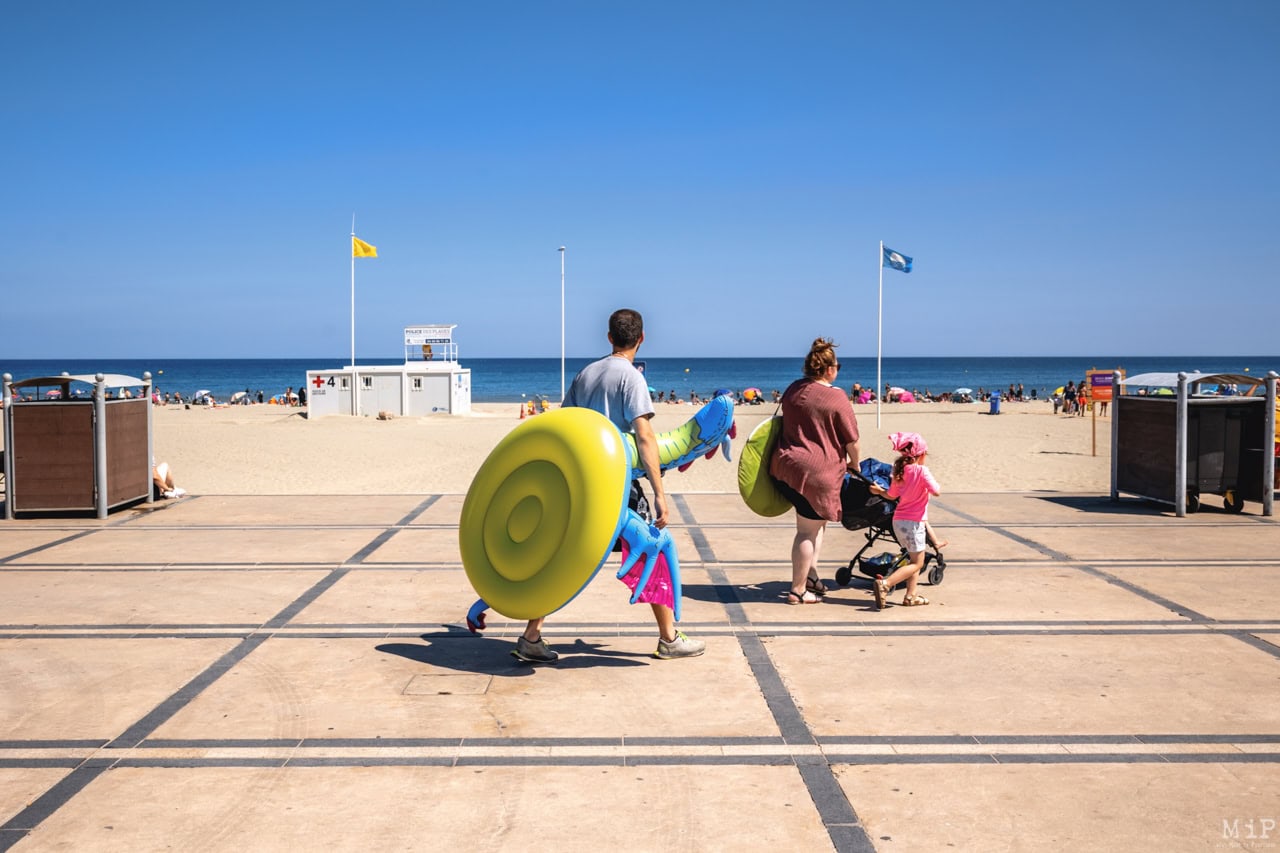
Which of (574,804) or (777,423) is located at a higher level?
(777,423)

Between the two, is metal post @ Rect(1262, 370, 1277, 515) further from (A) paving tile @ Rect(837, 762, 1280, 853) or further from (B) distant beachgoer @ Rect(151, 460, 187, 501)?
(B) distant beachgoer @ Rect(151, 460, 187, 501)

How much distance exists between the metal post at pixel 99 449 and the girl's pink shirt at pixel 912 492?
8670 mm

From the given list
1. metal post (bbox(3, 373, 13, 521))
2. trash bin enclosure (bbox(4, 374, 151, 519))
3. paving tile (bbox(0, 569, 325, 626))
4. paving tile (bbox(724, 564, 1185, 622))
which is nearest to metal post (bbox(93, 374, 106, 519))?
trash bin enclosure (bbox(4, 374, 151, 519))

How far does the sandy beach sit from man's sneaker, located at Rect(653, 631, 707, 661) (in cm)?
869

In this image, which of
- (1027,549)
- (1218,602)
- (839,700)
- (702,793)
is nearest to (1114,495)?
(1027,549)

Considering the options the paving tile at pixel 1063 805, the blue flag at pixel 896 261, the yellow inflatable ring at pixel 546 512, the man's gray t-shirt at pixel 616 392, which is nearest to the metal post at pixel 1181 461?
the paving tile at pixel 1063 805

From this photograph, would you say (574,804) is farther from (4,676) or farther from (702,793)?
(4,676)

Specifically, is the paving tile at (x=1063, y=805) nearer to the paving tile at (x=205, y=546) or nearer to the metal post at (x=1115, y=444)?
the paving tile at (x=205, y=546)

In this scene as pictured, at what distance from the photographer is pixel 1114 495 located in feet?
41.3

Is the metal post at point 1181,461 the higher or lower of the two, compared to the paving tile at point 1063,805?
higher

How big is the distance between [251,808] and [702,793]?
1.74 m

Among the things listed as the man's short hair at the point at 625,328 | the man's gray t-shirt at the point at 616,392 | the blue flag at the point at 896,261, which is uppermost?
the blue flag at the point at 896,261

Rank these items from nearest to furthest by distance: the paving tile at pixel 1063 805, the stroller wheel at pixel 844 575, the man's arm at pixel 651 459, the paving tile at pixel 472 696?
the paving tile at pixel 1063 805
the paving tile at pixel 472 696
the man's arm at pixel 651 459
the stroller wheel at pixel 844 575

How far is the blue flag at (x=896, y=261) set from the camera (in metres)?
29.5
